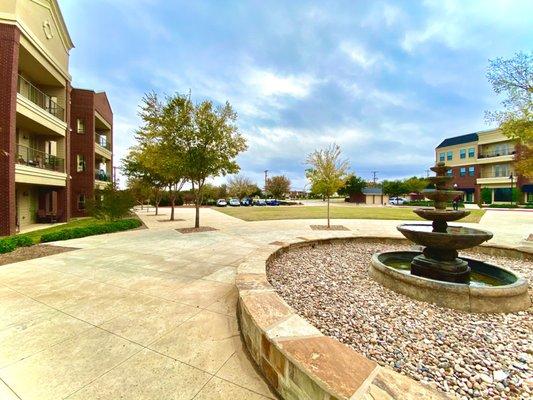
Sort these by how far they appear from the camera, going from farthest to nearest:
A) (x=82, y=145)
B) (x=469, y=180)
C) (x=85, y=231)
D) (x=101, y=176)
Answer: (x=469, y=180) → (x=101, y=176) → (x=82, y=145) → (x=85, y=231)

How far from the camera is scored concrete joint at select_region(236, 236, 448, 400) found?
164 cm

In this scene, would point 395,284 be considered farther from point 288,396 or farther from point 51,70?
point 51,70

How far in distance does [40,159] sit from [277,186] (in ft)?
158

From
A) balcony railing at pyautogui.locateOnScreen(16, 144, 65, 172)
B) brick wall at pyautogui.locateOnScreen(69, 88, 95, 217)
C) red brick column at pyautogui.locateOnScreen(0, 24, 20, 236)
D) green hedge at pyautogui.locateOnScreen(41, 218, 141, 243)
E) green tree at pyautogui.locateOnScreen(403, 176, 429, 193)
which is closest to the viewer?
green hedge at pyautogui.locateOnScreen(41, 218, 141, 243)

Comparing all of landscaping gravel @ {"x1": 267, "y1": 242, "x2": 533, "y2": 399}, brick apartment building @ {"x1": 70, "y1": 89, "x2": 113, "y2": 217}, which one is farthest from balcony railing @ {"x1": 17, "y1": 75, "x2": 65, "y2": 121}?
landscaping gravel @ {"x1": 267, "y1": 242, "x2": 533, "y2": 399}

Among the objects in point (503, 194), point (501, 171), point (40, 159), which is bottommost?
point (503, 194)

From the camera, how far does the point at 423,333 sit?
303 centimetres

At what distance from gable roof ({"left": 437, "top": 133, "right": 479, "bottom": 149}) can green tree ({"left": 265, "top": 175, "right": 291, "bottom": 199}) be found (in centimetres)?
3398

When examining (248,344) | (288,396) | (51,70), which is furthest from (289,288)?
(51,70)

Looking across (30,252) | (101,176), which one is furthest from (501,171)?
(101,176)

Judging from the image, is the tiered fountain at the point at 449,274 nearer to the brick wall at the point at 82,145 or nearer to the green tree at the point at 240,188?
the brick wall at the point at 82,145

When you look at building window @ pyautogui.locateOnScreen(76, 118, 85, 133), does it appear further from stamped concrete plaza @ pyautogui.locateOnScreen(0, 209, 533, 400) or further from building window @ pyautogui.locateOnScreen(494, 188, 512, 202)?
building window @ pyautogui.locateOnScreen(494, 188, 512, 202)

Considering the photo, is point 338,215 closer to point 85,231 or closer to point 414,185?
point 85,231

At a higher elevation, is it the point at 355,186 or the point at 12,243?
the point at 355,186
